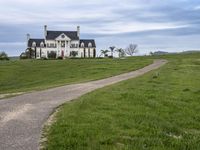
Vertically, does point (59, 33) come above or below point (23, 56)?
above

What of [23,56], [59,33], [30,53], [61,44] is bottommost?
[23,56]

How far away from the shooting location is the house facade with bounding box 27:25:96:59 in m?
142

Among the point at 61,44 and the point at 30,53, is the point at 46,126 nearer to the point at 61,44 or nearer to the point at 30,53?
the point at 30,53

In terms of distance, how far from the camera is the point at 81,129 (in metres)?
12.5

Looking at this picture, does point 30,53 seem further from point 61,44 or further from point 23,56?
point 61,44

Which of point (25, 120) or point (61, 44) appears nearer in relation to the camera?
point (25, 120)

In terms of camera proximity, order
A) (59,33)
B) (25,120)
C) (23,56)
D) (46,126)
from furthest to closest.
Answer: (59,33)
(23,56)
(25,120)
(46,126)

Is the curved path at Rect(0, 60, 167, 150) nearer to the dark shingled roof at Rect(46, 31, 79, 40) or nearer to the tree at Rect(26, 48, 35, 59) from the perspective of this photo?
the tree at Rect(26, 48, 35, 59)

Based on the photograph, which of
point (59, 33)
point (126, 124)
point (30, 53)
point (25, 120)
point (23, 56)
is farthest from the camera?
point (59, 33)

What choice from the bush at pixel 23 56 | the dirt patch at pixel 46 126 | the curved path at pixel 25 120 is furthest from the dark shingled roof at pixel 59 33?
the dirt patch at pixel 46 126

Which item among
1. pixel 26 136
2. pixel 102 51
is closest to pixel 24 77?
pixel 26 136

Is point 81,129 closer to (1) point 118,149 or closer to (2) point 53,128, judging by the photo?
(2) point 53,128

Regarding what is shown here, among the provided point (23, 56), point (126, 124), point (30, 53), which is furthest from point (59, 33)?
point (126, 124)

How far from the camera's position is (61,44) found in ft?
466
